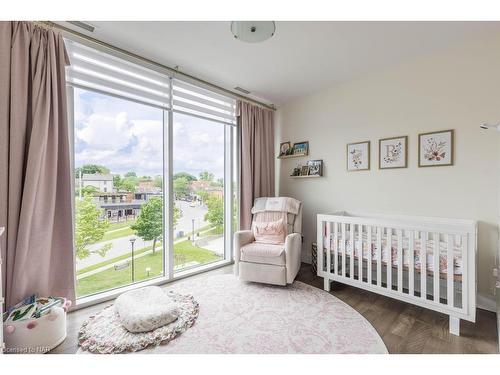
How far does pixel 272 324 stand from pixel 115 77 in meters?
2.68

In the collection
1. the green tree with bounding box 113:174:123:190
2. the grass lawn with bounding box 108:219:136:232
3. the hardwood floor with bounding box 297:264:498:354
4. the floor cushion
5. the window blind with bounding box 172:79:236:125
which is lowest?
the hardwood floor with bounding box 297:264:498:354

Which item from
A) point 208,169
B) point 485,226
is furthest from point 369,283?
point 208,169

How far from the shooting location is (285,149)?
11.9 ft

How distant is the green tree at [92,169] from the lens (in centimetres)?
217

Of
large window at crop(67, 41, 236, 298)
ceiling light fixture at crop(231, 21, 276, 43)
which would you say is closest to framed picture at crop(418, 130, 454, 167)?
ceiling light fixture at crop(231, 21, 276, 43)

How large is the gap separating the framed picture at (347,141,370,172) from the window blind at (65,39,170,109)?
2.29 meters

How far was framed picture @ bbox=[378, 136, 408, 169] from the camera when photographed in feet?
8.16

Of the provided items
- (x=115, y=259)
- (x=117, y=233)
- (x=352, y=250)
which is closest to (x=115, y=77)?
(x=117, y=233)

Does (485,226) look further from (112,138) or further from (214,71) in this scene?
(112,138)

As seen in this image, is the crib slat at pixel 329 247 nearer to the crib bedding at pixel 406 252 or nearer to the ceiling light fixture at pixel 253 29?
the crib bedding at pixel 406 252

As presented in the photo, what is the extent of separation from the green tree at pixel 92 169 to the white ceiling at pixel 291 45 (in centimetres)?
117

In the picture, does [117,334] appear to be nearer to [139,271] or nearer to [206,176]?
[139,271]

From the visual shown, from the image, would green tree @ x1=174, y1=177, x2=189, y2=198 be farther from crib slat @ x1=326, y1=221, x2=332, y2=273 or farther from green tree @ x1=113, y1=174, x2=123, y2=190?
crib slat @ x1=326, y1=221, x2=332, y2=273
